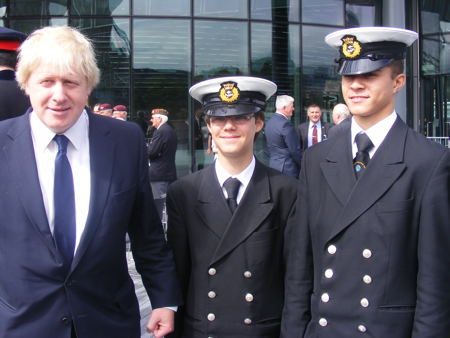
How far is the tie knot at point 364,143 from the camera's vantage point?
2.02 m

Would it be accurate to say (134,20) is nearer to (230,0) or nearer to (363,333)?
(230,0)

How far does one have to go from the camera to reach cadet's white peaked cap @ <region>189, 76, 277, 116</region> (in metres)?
2.37

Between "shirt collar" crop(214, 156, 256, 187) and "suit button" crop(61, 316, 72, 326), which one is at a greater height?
"shirt collar" crop(214, 156, 256, 187)

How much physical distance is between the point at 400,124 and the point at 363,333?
0.79 meters

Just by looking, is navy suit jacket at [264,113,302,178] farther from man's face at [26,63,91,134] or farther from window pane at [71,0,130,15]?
window pane at [71,0,130,15]

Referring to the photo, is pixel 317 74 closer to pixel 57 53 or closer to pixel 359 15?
pixel 359 15

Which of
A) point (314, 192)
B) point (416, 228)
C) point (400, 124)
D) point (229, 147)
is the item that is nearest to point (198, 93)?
point (229, 147)

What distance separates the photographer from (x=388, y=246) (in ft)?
6.12

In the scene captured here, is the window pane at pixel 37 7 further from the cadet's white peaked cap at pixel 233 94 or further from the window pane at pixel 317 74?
the cadet's white peaked cap at pixel 233 94

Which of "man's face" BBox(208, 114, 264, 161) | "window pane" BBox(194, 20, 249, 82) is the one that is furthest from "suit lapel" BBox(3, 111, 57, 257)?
"window pane" BBox(194, 20, 249, 82)

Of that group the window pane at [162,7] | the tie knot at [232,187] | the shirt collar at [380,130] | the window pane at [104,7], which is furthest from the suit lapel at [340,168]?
the window pane at [104,7]

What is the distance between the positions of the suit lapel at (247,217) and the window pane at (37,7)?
10.9 meters

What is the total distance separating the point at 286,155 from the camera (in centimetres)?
749

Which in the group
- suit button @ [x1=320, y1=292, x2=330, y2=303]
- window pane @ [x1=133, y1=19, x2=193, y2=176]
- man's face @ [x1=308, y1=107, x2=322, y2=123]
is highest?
window pane @ [x1=133, y1=19, x2=193, y2=176]
